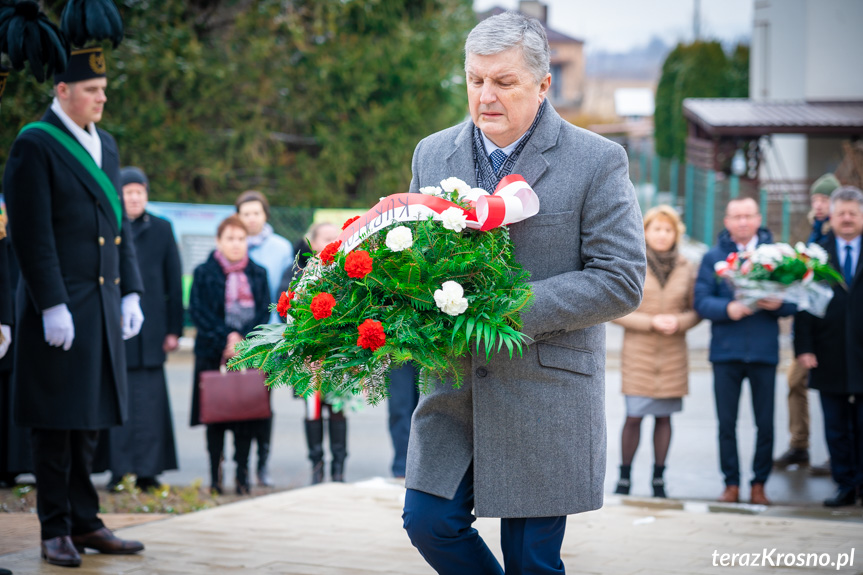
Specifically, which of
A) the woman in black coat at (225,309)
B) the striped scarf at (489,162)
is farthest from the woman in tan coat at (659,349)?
the striped scarf at (489,162)

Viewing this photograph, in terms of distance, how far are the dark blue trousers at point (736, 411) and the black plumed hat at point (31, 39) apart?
4.74 meters

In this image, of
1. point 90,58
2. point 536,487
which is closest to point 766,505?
point 536,487

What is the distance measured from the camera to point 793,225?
17.8 metres

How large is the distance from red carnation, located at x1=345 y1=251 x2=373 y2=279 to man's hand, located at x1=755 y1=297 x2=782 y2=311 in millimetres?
4496

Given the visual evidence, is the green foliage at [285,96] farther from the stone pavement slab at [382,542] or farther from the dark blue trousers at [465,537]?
the dark blue trousers at [465,537]

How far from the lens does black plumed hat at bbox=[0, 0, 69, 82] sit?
418 centimetres

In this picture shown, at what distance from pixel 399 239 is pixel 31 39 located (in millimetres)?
2339

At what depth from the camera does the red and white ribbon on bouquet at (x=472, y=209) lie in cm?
287

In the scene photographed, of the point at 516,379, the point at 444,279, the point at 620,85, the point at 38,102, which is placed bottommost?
the point at 516,379

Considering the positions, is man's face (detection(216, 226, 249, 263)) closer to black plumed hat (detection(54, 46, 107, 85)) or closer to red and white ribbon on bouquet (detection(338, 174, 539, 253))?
black plumed hat (detection(54, 46, 107, 85))

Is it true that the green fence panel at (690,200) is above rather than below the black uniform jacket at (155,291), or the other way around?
above

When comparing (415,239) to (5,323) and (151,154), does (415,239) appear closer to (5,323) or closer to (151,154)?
(5,323)

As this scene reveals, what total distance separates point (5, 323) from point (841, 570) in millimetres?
3944

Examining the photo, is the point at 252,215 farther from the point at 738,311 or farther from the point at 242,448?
the point at 738,311
